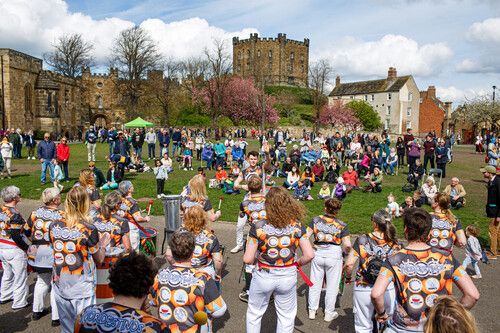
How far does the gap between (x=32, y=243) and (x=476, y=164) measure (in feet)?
89.1

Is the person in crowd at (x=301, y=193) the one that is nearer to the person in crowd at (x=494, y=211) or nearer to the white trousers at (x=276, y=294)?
the person in crowd at (x=494, y=211)

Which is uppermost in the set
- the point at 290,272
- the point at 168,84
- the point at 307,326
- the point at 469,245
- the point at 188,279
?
the point at 168,84

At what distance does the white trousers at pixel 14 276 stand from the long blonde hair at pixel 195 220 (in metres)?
3.04

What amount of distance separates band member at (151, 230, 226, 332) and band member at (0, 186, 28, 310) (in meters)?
3.35

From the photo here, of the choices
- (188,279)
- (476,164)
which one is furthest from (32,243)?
(476,164)

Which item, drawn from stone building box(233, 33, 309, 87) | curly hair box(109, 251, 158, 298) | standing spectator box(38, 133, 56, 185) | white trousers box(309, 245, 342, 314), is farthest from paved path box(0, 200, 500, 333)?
stone building box(233, 33, 309, 87)

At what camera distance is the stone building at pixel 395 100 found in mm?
69875

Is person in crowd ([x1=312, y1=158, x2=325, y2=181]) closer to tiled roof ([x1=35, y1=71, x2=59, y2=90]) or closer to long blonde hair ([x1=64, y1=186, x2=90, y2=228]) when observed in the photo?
long blonde hair ([x1=64, y1=186, x2=90, y2=228])

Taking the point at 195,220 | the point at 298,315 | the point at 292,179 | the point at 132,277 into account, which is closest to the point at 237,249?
the point at 298,315

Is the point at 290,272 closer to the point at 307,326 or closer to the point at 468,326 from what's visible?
the point at 307,326

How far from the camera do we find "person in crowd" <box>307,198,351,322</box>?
5898 mm

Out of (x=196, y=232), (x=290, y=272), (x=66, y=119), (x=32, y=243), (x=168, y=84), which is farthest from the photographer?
(x=168, y=84)

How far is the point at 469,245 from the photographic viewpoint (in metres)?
8.35

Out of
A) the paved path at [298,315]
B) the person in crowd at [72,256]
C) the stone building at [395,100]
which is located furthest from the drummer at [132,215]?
the stone building at [395,100]
